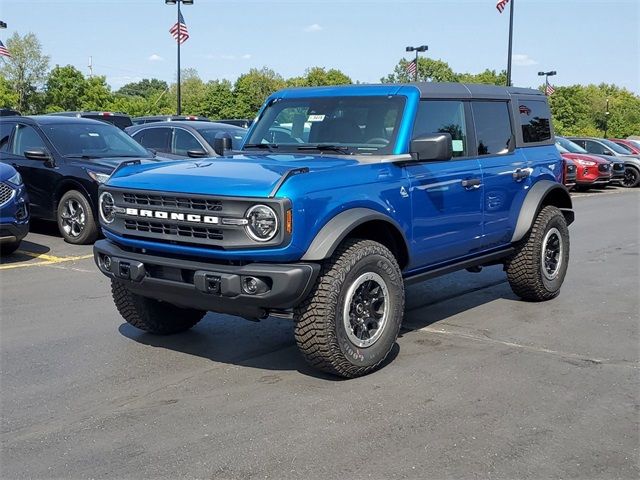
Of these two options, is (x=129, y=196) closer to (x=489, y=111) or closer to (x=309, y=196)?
(x=309, y=196)

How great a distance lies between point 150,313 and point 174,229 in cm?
116

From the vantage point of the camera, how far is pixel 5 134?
36.2 feet

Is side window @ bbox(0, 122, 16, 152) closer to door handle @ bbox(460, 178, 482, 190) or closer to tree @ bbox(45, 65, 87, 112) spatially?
door handle @ bbox(460, 178, 482, 190)

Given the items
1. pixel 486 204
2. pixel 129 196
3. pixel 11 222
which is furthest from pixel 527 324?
pixel 11 222

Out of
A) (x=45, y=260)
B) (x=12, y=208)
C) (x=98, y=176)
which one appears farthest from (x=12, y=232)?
(x=98, y=176)

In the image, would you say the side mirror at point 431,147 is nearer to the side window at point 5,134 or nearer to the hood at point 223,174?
the hood at point 223,174

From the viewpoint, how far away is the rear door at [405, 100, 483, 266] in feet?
17.6

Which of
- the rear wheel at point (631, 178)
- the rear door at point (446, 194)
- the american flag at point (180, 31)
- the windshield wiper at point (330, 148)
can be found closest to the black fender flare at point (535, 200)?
the rear door at point (446, 194)

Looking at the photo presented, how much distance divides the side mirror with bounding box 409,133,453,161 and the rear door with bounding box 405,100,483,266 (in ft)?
0.46

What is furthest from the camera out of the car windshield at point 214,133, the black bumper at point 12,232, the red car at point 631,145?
the red car at point 631,145

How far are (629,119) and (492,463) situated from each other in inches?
3870

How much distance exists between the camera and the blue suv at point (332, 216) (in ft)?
14.3

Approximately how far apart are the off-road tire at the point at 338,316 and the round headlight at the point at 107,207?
154 cm

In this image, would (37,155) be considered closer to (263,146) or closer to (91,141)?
(91,141)
